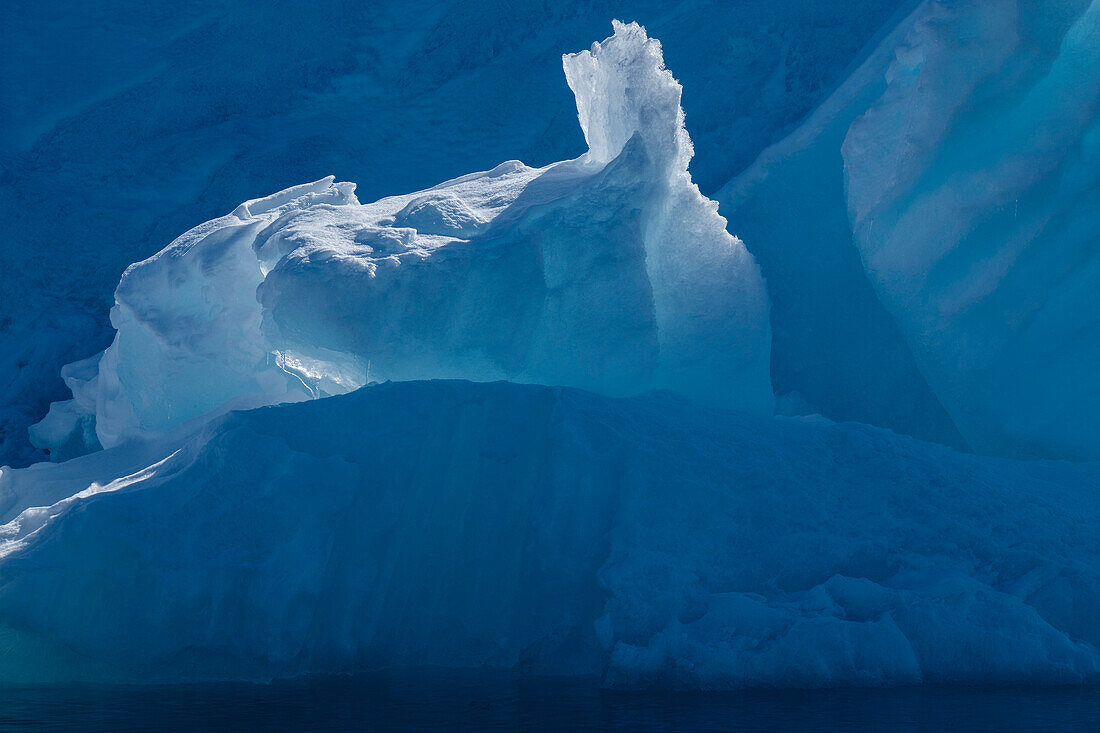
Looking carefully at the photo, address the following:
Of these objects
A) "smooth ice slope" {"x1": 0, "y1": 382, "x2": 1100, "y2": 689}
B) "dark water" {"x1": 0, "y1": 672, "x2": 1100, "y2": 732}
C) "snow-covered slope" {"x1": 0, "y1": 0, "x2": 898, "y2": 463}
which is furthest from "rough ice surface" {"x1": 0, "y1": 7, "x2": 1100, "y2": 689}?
"snow-covered slope" {"x1": 0, "y1": 0, "x2": 898, "y2": 463}

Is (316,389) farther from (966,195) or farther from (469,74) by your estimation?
(469,74)

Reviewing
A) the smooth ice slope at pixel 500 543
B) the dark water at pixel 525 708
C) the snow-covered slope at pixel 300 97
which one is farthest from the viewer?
the snow-covered slope at pixel 300 97

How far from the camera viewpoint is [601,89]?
6688 mm

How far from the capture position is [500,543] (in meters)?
4.95

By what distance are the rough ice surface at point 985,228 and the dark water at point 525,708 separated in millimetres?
2774

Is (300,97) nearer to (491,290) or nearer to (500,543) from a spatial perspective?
(491,290)

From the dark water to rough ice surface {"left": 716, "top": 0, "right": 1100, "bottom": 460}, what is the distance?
9.10 ft

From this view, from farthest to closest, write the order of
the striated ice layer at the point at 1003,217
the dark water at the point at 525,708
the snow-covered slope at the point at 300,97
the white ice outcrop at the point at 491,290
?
the snow-covered slope at the point at 300,97
the striated ice layer at the point at 1003,217
the white ice outcrop at the point at 491,290
the dark water at the point at 525,708

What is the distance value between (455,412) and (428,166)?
17.1ft

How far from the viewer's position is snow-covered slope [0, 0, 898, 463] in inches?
371

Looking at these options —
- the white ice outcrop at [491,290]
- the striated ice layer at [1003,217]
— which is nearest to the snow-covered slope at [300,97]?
the white ice outcrop at [491,290]

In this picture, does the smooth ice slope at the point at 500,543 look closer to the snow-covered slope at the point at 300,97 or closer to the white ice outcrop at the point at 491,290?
the white ice outcrop at the point at 491,290

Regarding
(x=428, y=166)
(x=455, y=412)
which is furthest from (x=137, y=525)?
(x=428, y=166)

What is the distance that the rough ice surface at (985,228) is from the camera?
623 centimetres
